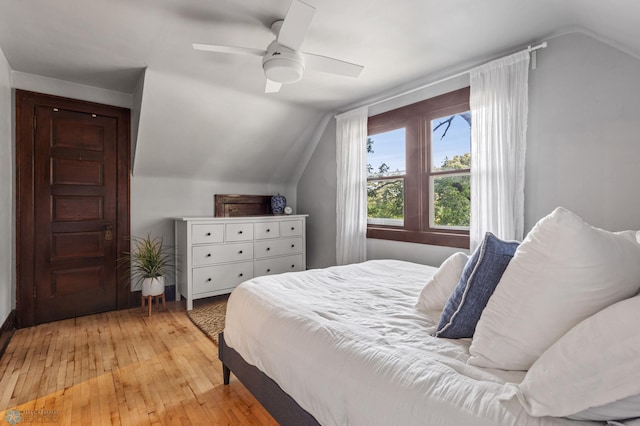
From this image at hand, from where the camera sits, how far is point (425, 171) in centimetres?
324

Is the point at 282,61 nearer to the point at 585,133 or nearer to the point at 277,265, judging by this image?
the point at 585,133

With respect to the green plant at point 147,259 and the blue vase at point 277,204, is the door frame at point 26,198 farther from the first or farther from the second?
the blue vase at point 277,204

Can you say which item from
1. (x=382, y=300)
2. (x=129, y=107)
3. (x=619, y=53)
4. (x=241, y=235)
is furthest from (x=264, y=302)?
(x=129, y=107)

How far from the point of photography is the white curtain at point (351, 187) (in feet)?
12.0

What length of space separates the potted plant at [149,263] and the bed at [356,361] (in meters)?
1.83

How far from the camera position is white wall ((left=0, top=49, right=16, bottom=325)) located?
8.55ft

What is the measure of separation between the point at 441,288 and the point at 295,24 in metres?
1.68

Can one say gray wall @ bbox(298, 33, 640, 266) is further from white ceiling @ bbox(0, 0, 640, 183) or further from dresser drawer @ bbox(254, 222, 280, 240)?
dresser drawer @ bbox(254, 222, 280, 240)

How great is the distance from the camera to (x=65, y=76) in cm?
306

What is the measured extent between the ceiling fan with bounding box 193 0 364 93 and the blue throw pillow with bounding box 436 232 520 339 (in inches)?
60.4

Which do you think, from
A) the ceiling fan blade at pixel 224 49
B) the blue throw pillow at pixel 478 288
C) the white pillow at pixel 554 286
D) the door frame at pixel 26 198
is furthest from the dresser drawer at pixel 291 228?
the white pillow at pixel 554 286

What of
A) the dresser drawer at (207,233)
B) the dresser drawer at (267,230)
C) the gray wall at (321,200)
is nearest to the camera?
the dresser drawer at (207,233)

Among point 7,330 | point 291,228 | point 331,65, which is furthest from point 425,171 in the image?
point 7,330

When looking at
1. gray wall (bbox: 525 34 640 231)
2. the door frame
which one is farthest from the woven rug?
gray wall (bbox: 525 34 640 231)
